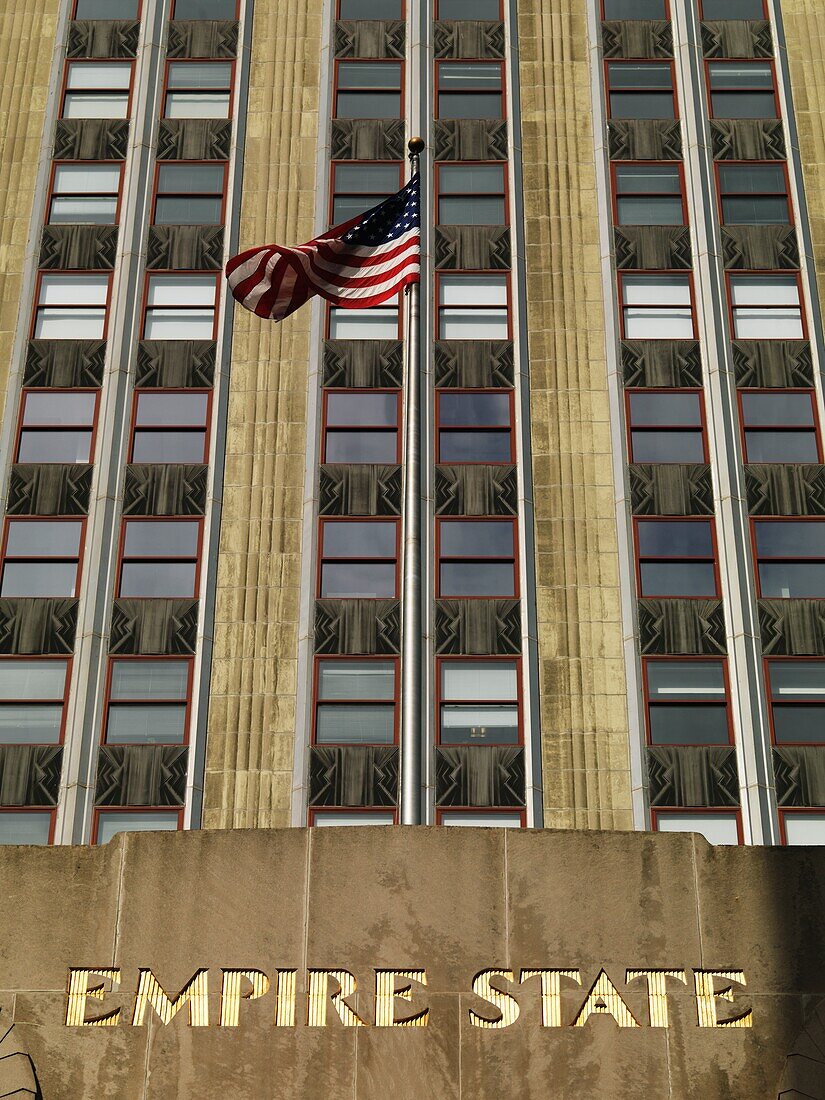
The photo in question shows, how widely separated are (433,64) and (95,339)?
1326 centimetres

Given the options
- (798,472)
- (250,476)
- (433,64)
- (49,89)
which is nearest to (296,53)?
(433,64)

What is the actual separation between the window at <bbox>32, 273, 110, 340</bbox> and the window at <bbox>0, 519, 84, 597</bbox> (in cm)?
574

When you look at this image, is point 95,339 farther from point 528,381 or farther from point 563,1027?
point 563,1027

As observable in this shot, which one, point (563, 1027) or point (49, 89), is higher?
point (49, 89)

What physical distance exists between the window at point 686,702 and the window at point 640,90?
1720 cm

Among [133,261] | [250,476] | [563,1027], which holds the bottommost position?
[563,1027]

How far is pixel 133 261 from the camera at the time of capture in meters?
41.0

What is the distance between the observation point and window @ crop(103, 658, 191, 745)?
35.4 m

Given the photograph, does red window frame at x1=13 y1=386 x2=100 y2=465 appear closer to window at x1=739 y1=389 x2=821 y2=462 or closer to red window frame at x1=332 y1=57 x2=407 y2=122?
red window frame at x1=332 y1=57 x2=407 y2=122

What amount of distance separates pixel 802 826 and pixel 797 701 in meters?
3.11

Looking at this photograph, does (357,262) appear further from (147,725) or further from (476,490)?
(147,725)

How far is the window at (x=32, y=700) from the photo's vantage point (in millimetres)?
35469

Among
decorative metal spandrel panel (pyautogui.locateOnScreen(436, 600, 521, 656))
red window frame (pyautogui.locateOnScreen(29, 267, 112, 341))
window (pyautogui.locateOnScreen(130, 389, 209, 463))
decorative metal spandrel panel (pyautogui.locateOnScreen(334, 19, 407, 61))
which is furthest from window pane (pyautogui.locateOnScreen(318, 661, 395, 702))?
decorative metal spandrel panel (pyautogui.locateOnScreen(334, 19, 407, 61))

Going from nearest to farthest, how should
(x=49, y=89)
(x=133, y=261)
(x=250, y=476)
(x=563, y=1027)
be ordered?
(x=563, y=1027), (x=250, y=476), (x=133, y=261), (x=49, y=89)
